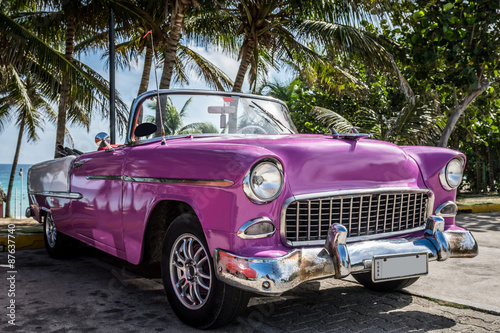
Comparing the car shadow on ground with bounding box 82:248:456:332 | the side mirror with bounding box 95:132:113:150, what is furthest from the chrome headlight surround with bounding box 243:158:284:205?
the side mirror with bounding box 95:132:113:150

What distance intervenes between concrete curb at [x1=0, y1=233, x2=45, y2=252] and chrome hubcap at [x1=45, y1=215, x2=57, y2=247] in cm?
74

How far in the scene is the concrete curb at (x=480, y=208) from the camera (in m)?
11.1

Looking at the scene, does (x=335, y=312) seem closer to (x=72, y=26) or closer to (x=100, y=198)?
(x=100, y=198)

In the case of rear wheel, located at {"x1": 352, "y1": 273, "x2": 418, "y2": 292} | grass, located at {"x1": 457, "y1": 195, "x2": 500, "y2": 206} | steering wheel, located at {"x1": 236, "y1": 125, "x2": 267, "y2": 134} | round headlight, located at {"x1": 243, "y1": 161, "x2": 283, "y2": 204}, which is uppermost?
steering wheel, located at {"x1": 236, "y1": 125, "x2": 267, "y2": 134}

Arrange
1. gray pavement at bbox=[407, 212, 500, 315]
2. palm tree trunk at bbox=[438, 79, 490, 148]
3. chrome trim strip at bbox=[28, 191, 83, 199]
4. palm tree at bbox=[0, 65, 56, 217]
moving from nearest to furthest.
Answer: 1. gray pavement at bbox=[407, 212, 500, 315]
2. chrome trim strip at bbox=[28, 191, 83, 199]
3. palm tree trunk at bbox=[438, 79, 490, 148]
4. palm tree at bbox=[0, 65, 56, 217]

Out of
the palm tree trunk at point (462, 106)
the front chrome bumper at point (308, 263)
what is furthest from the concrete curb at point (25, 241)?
the palm tree trunk at point (462, 106)

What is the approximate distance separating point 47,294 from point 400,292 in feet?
9.32

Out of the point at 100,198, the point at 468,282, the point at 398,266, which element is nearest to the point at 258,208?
the point at 398,266

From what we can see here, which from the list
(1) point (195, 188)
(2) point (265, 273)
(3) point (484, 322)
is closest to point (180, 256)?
(1) point (195, 188)

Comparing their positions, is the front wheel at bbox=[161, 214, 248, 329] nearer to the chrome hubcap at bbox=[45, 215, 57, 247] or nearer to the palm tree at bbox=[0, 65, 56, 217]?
the chrome hubcap at bbox=[45, 215, 57, 247]

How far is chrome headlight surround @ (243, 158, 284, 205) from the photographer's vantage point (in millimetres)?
2732

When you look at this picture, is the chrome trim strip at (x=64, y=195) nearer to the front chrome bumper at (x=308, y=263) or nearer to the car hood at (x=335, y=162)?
the car hood at (x=335, y=162)

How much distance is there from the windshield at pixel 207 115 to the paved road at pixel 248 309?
1.30 m

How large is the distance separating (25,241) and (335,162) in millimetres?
4918
